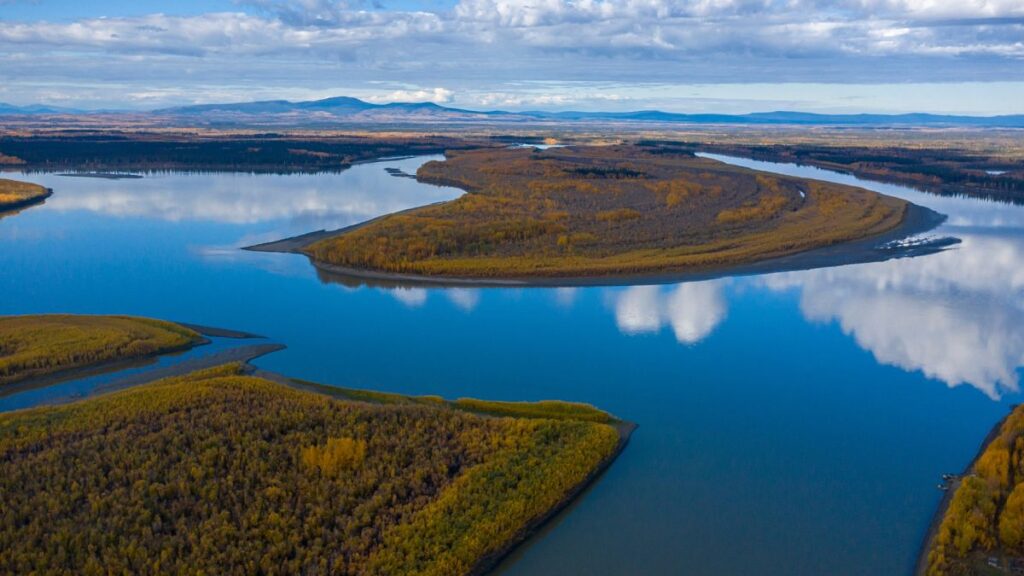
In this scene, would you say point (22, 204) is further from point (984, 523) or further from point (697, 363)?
point (984, 523)

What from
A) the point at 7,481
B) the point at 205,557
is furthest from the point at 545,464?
the point at 7,481

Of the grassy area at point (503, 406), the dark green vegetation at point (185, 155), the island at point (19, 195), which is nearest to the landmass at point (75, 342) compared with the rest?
the grassy area at point (503, 406)

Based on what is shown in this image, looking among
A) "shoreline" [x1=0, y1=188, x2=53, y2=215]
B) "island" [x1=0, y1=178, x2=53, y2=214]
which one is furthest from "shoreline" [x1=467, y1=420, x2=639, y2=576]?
"island" [x1=0, y1=178, x2=53, y2=214]

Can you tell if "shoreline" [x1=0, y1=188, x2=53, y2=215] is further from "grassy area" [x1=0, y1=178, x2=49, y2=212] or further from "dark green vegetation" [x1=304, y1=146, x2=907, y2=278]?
"dark green vegetation" [x1=304, y1=146, x2=907, y2=278]

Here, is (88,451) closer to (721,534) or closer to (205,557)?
(205,557)

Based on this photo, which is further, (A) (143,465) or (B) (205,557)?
(A) (143,465)

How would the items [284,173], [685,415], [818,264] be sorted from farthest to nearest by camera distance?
Answer: [284,173] < [818,264] < [685,415]
